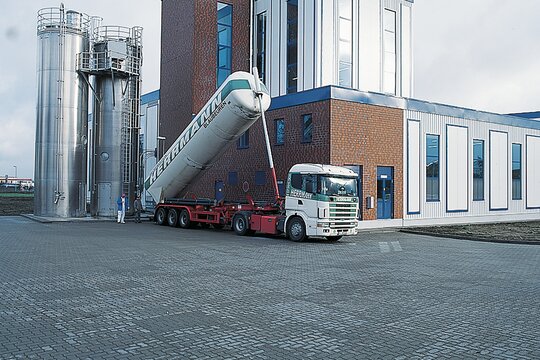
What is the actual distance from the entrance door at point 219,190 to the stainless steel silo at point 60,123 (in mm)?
8026

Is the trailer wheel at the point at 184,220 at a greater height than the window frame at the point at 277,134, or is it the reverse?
the window frame at the point at 277,134

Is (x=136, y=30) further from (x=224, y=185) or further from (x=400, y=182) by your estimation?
(x=400, y=182)

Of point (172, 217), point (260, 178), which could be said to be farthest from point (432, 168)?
point (172, 217)

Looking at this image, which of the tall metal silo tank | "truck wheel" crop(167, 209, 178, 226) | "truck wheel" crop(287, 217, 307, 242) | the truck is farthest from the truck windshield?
the tall metal silo tank

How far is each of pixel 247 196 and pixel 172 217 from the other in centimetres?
575

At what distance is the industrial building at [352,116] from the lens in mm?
25812

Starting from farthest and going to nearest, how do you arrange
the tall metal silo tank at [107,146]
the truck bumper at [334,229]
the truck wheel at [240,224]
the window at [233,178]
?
the tall metal silo tank at [107,146] → the window at [233,178] → the truck wheel at [240,224] → the truck bumper at [334,229]

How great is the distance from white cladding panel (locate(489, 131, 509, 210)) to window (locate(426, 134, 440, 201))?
17.5 ft

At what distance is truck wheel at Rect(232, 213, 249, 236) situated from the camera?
2203 cm

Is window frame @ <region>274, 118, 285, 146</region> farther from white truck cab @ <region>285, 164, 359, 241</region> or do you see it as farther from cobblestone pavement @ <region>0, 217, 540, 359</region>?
cobblestone pavement @ <region>0, 217, 540, 359</region>

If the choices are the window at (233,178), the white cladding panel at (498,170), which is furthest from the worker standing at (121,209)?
the white cladding panel at (498,170)

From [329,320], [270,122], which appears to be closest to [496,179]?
[270,122]

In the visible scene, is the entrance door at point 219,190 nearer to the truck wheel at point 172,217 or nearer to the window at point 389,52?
the truck wheel at point 172,217

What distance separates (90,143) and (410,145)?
20.3 metres
